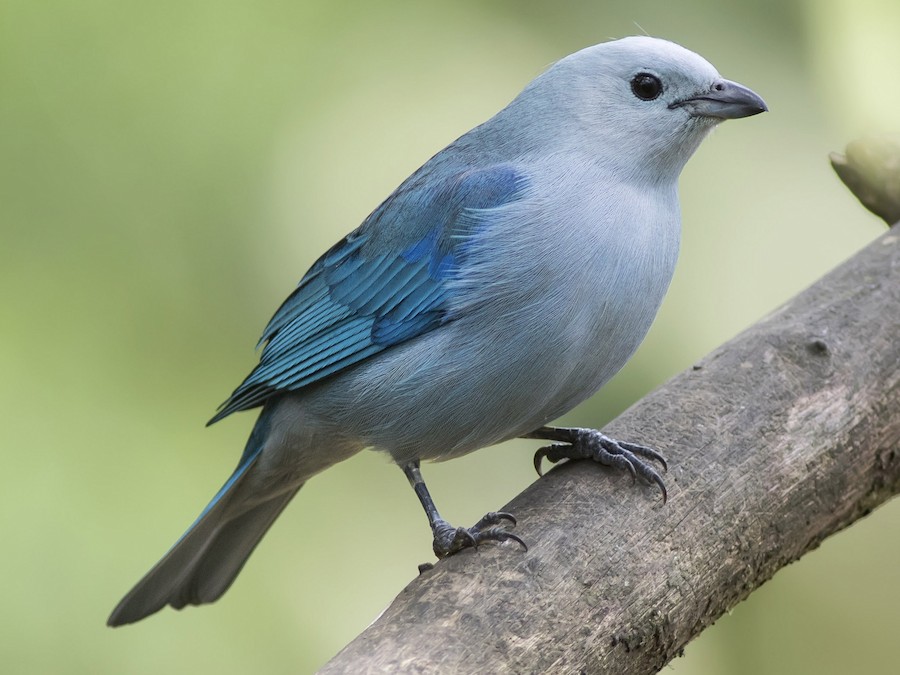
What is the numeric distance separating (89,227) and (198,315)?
2.17ft

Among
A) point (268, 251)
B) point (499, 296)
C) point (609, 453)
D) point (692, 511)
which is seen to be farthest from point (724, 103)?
point (268, 251)

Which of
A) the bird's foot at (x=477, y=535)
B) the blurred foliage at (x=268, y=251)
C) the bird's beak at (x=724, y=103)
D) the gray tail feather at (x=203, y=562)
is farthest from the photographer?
the blurred foliage at (x=268, y=251)

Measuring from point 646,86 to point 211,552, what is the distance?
214cm

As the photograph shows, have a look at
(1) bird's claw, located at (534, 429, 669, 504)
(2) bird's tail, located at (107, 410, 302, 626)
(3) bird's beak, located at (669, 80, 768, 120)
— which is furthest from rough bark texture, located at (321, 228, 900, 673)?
(2) bird's tail, located at (107, 410, 302, 626)

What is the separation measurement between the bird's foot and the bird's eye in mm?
1359

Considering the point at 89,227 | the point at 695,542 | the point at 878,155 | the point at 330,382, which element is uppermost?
the point at 89,227

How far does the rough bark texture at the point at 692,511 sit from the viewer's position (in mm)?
2719

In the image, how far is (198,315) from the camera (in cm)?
517

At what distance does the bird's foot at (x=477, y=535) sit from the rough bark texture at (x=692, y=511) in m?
0.04

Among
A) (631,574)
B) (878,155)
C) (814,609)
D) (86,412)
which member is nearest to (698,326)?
(878,155)

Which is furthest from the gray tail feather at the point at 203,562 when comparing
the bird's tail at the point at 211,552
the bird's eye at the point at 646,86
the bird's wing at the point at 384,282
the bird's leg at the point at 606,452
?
the bird's eye at the point at 646,86

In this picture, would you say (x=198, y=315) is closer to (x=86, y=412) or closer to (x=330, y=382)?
(x=86, y=412)

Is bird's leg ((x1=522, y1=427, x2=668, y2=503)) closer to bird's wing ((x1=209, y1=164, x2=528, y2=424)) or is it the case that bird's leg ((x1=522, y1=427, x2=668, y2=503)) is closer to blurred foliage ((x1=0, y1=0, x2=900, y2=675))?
bird's wing ((x1=209, y1=164, x2=528, y2=424))

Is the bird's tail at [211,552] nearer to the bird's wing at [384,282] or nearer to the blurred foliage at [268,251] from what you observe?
the bird's wing at [384,282]
